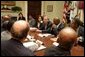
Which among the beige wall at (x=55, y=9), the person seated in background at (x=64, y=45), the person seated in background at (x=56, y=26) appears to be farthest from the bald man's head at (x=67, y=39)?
the beige wall at (x=55, y=9)

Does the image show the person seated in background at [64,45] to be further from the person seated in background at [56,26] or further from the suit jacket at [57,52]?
the person seated in background at [56,26]

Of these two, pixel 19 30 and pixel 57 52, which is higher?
pixel 19 30

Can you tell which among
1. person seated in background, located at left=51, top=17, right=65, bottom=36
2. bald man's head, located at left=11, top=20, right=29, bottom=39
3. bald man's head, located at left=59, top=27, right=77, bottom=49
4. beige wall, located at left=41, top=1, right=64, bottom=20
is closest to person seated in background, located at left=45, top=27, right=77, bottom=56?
bald man's head, located at left=59, top=27, right=77, bottom=49

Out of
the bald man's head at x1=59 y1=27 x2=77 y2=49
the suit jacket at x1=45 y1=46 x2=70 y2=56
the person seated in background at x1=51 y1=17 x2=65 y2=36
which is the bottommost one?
the person seated in background at x1=51 y1=17 x2=65 y2=36

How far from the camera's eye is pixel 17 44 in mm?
2275

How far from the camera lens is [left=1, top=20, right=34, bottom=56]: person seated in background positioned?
2.21 meters

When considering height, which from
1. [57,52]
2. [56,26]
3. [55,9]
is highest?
[57,52]

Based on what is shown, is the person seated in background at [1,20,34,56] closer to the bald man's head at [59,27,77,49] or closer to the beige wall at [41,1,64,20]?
the bald man's head at [59,27,77,49]

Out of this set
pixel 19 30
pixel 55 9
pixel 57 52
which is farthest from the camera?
pixel 55 9

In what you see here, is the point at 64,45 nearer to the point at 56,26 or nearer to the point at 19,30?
the point at 19,30

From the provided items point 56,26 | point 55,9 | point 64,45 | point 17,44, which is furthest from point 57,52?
point 55,9

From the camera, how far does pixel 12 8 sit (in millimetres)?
9898

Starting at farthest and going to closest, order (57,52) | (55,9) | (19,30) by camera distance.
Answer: (55,9) → (19,30) → (57,52)

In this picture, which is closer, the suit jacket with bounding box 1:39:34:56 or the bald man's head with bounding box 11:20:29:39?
the suit jacket with bounding box 1:39:34:56
